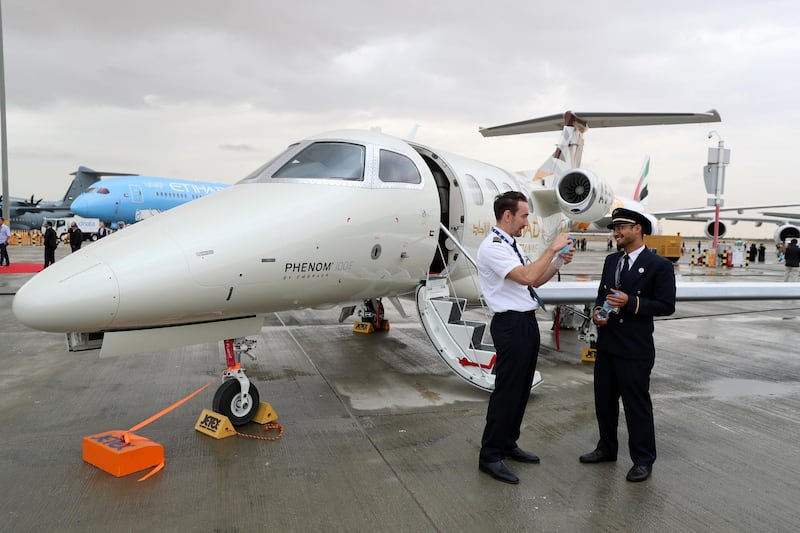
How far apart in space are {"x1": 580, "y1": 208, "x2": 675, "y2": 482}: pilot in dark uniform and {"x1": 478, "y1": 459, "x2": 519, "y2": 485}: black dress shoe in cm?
88

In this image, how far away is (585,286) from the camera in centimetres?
809

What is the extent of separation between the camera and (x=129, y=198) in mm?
31891

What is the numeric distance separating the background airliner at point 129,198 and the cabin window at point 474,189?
25.7m

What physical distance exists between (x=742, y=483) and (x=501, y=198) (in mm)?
2766

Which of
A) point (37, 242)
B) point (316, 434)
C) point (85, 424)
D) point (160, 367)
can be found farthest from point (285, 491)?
point (37, 242)

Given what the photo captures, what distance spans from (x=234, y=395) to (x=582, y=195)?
671 cm

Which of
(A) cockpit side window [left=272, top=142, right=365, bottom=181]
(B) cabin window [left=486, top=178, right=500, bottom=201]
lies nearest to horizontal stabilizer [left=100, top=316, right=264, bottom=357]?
(A) cockpit side window [left=272, top=142, right=365, bottom=181]

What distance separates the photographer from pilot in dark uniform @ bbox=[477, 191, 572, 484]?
415 cm

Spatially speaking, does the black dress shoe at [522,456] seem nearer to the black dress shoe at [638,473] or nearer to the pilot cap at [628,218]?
the black dress shoe at [638,473]

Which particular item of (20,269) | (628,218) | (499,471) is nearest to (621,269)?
(628,218)

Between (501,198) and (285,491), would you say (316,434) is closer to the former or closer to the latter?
(285,491)

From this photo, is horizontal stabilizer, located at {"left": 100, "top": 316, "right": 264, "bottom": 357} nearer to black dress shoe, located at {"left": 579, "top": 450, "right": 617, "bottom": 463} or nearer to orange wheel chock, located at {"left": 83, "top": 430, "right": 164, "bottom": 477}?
orange wheel chock, located at {"left": 83, "top": 430, "right": 164, "bottom": 477}

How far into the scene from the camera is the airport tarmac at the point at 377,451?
3.68 metres

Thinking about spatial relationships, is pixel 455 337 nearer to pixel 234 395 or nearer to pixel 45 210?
pixel 234 395
